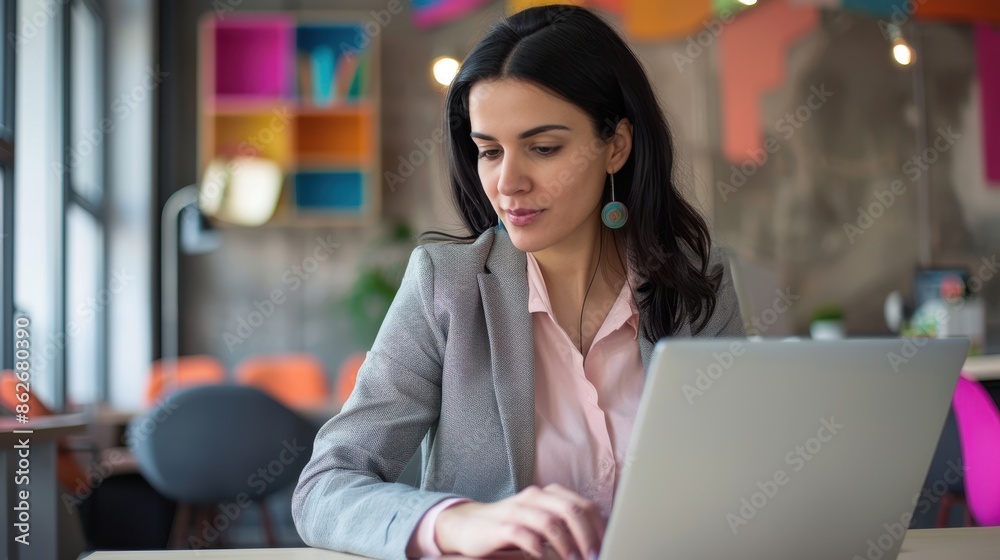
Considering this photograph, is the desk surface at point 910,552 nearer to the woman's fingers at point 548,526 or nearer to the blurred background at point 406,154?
the woman's fingers at point 548,526

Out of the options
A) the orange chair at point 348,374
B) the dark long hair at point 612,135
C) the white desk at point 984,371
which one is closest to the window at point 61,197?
the orange chair at point 348,374

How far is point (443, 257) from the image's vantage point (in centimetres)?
132

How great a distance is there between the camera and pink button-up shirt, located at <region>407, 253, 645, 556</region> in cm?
126

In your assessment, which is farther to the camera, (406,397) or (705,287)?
(705,287)

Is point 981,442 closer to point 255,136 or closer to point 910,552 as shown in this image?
point 910,552

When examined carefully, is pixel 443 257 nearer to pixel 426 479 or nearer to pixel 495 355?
pixel 495 355

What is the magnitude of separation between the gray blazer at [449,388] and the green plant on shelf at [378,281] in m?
3.68

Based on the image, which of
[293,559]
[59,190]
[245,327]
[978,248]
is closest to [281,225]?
[245,327]

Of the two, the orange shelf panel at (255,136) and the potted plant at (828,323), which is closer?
the potted plant at (828,323)

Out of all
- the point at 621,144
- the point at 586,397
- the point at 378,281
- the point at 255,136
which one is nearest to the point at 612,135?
the point at 621,144

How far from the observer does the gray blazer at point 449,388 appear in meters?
1.16

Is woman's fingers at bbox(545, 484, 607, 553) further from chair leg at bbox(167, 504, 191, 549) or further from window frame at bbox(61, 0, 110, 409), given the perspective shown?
window frame at bbox(61, 0, 110, 409)

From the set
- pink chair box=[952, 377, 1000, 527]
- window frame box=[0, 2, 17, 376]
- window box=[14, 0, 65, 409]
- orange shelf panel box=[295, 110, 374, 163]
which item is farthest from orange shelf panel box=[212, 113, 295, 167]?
pink chair box=[952, 377, 1000, 527]

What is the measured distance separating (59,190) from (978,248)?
15.6 ft
